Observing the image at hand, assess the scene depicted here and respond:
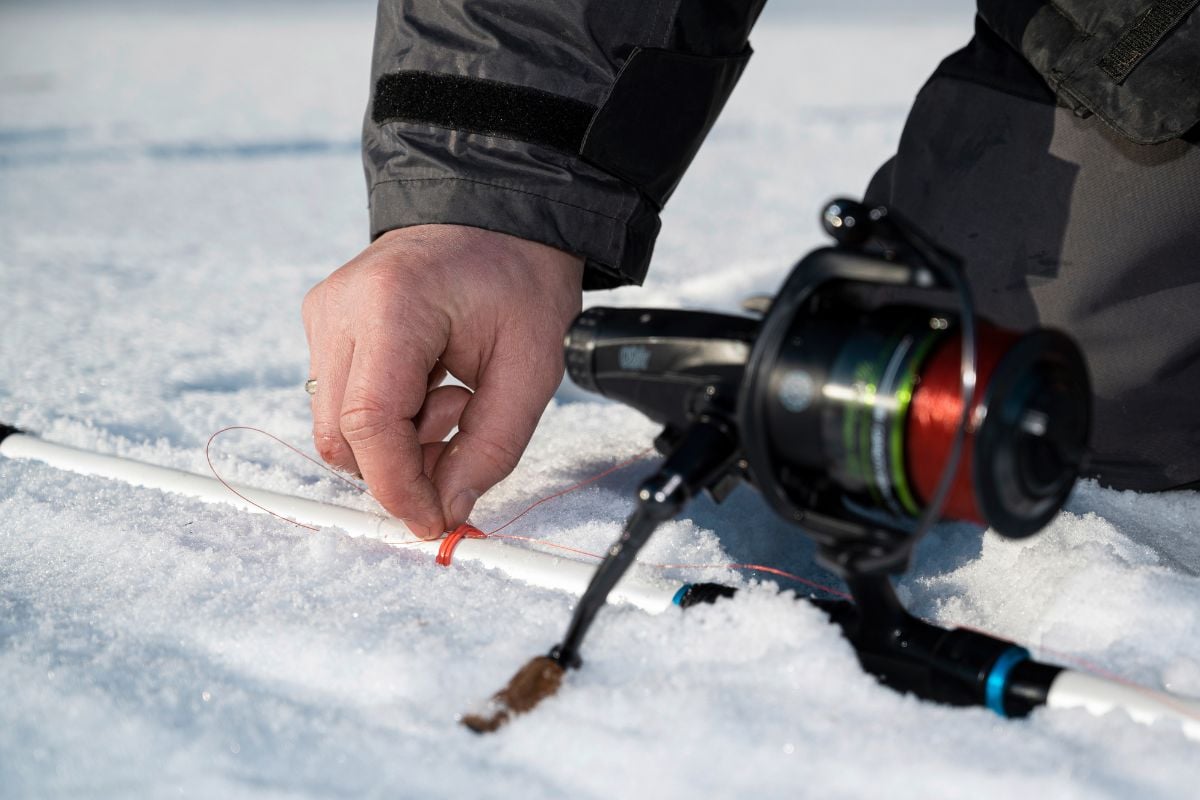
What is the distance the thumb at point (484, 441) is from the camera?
1.65 m

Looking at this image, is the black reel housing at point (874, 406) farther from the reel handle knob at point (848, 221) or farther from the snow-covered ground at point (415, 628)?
the snow-covered ground at point (415, 628)

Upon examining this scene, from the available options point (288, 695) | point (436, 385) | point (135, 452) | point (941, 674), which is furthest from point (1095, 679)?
point (135, 452)

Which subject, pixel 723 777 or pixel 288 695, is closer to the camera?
pixel 723 777

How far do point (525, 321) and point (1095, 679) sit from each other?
911 mm

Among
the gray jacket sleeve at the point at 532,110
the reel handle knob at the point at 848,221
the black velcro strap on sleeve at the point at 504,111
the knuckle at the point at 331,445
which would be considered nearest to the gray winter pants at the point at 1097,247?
the gray jacket sleeve at the point at 532,110

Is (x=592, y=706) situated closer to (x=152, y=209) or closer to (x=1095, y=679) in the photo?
(x=1095, y=679)

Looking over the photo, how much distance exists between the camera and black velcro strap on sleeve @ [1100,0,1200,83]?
5.50 ft

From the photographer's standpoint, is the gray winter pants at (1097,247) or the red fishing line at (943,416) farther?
the gray winter pants at (1097,247)

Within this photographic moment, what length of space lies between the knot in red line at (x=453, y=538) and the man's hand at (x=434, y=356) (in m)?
0.02

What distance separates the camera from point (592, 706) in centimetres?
116

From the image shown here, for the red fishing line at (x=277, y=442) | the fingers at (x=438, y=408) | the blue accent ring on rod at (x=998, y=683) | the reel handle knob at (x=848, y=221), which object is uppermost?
the reel handle knob at (x=848, y=221)

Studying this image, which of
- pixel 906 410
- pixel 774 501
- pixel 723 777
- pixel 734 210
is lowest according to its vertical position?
pixel 734 210

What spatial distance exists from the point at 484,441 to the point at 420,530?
161 mm

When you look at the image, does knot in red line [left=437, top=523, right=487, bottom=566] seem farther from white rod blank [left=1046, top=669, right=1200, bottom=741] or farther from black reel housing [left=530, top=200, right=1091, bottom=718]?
white rod blank [left=1046, top=669, right=1200, bottom=741]
